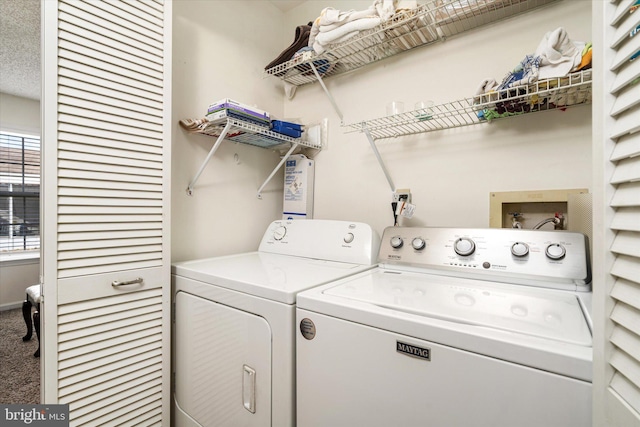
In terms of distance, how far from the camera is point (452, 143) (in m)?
1.57

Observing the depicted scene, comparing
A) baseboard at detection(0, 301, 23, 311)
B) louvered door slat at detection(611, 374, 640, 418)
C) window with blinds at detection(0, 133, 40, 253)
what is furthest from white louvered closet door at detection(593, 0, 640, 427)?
window with blinds at detection(0, 133, 40, 253)

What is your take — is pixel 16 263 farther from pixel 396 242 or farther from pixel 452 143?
pixel 452 143

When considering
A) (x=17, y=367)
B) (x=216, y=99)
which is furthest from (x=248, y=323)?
(x=17, y=367)

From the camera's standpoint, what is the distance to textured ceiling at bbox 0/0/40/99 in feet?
7.74

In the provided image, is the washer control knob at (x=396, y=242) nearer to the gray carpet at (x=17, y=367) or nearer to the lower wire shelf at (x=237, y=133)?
the lower wire shelf at (x=237, y=133)

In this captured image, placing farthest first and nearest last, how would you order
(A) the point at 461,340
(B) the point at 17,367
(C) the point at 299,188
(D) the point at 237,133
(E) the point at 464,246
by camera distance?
(B) the point at 17,367
(C) the point at 299,188
(D) the point at 237,133
(E) the point at 464,246
(A) the point at 461,340

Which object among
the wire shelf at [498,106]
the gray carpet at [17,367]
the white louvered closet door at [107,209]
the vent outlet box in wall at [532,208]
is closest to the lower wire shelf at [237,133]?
the white louvered closet door at [107,209]

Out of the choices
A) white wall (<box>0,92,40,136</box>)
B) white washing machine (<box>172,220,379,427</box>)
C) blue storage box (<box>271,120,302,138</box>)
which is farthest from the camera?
white wall (<box>0,92,40,136</box>)

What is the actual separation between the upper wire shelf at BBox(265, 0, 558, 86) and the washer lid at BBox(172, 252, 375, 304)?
120cm

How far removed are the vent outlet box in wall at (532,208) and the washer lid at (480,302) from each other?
0.44m

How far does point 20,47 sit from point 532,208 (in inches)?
185

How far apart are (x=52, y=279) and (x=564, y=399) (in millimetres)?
1586

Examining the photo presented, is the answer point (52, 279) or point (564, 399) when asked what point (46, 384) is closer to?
point (52, 279)

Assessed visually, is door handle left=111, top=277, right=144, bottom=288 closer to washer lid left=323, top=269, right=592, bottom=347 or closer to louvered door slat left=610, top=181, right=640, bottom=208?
washer lid left=323, top=269, right=592, bottom=347
